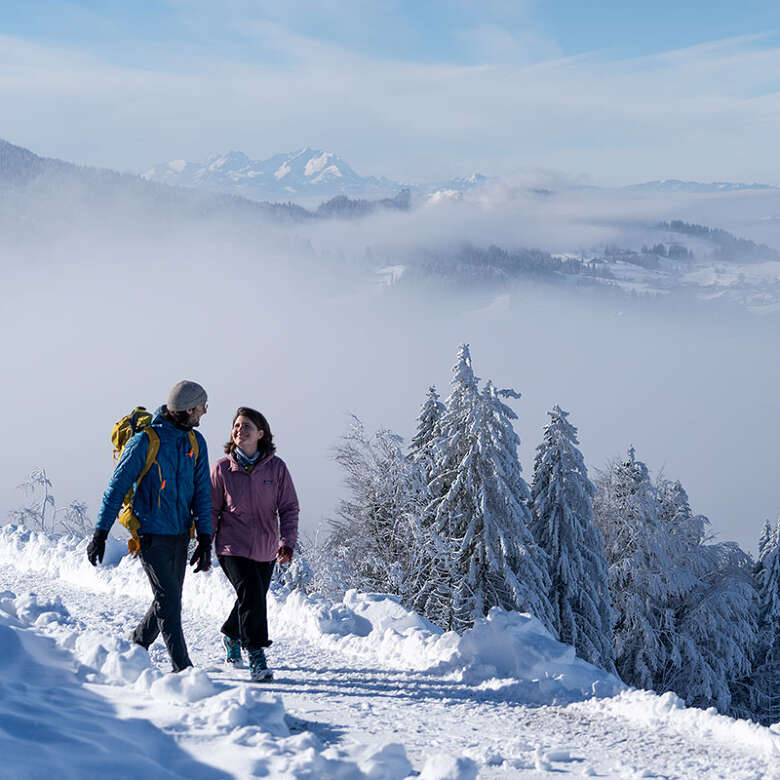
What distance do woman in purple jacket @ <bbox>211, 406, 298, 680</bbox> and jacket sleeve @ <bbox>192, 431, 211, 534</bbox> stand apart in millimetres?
387

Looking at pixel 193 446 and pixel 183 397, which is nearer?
pixel 183 397

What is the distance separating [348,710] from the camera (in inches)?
231

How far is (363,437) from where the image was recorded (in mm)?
22391

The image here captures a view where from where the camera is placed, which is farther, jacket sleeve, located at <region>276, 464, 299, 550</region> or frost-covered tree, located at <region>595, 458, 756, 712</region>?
frost-covered tree, located at <region>595, 458, 756, 712</region>

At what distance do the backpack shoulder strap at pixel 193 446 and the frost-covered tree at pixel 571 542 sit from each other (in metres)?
18.9

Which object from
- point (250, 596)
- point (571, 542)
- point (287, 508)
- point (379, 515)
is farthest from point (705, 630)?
point (250, 596)

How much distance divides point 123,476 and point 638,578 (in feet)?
79.1

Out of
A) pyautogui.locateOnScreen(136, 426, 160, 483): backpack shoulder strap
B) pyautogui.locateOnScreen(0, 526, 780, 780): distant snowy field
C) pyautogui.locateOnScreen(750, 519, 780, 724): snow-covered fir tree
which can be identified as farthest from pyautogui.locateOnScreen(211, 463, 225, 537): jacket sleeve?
pyautogui.locateOnScreen(750, 519, 780, 724): snow-covered fir tree

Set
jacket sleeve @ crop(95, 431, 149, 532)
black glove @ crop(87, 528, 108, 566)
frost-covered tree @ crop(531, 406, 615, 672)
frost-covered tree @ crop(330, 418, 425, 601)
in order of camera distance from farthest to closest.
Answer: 1. frost-covered tree @ crop(531, 406, 615, 672)
2. frost-covered tree @ crop(330, 418, 425, 601)
3. jacket sleeve @ crop(95, 431, 149, 532)
4. black glove @ crop(87, 528, 108, 566)

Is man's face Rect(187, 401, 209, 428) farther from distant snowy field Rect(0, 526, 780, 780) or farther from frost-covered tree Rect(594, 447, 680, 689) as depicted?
frost-covered tree Rect(594, 447, 680, 689)

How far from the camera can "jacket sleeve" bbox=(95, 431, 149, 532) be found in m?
5.67

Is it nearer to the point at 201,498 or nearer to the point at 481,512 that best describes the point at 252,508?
the point at 201,498

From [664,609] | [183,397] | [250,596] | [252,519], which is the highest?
[183,397]

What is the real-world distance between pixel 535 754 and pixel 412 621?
9.74 feet
